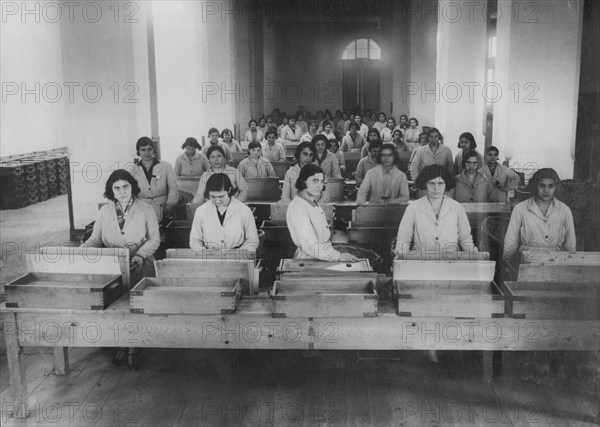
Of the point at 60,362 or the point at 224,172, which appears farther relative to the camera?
the point at 224,172

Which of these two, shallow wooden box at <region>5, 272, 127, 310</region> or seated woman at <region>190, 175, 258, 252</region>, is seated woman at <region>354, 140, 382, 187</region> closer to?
seated woman at <region>190, 175, 258, 252</region>

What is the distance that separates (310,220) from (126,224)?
1.57 metres

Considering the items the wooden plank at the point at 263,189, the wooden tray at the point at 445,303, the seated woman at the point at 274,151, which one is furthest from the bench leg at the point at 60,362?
the seated woman at the point at 274,151

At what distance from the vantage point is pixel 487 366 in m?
4.67

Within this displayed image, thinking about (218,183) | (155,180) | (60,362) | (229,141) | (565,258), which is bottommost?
(60,362)

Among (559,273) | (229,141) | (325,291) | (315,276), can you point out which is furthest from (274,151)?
(559,273)

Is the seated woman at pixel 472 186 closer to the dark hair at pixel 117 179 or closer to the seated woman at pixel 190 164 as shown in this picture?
the seated woman at pixel 190 164

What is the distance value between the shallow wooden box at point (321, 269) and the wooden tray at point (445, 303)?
10.3 inches

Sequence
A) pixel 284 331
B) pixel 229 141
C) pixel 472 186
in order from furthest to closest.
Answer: pixel 229 141 → pixel 472 186 → pixel 284 331

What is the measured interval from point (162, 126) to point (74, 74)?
3.58 metres

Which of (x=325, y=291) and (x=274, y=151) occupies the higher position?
(x=274, y=151)

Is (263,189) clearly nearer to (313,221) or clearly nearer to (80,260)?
(313,221)

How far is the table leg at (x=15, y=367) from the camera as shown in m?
4.05

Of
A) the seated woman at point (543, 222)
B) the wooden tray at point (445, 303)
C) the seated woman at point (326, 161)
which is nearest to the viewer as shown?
the wooden tray at point (445, 303)
